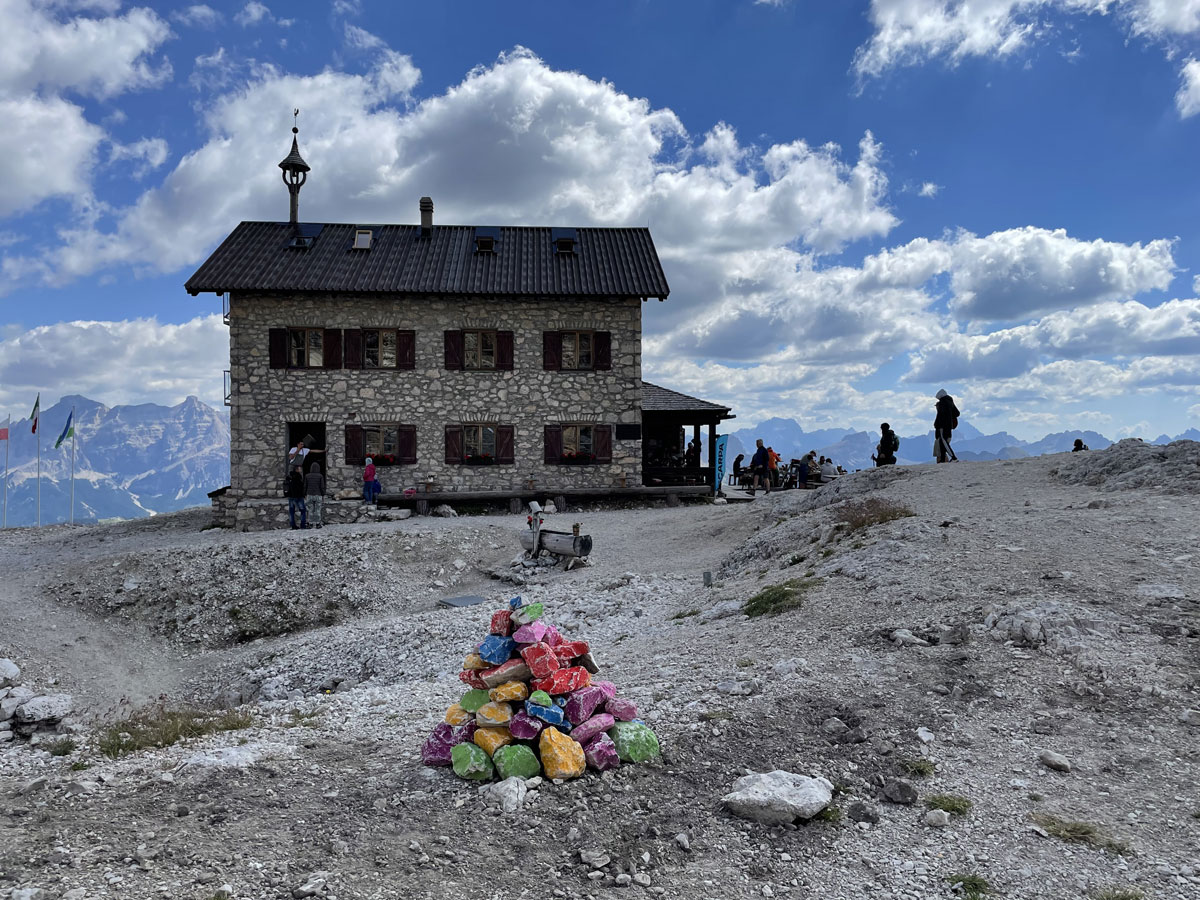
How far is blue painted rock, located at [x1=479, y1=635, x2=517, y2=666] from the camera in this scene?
246 inches

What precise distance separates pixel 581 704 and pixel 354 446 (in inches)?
807

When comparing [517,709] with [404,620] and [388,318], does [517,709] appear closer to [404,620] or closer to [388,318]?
[404,620]

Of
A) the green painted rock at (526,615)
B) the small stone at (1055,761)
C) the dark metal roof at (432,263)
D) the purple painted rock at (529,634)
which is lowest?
the small stone at (1055,761)

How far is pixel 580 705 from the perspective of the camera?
19.8 ft

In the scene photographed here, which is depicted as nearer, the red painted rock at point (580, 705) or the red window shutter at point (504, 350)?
the red painted rock at point (580, 705)

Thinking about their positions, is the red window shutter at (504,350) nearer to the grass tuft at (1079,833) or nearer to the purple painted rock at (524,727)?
the purple painted rock at (524,727)

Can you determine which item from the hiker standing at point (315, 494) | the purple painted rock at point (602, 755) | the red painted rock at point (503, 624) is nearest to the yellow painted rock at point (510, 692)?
the red painted rock at point (503, 624)

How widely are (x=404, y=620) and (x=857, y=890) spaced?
35.1 feet

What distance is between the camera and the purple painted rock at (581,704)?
19.8 ft

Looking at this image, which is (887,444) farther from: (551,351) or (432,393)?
(432,393)

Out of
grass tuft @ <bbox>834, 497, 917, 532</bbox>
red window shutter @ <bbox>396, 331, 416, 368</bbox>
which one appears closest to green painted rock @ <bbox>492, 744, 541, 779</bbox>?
grass tuft @ <bbox>834, 497, 917, 532</bbox>

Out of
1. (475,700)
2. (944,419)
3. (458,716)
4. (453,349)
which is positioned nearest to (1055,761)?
(475,700)

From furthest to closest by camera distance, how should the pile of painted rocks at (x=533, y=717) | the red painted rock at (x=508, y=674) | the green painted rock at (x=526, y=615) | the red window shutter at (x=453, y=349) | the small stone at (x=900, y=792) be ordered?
1. the red window shutter at (x=453, y=349)
2. the green painted rock at (x=526, y=615)
3. the red painted rock at (x=508, y=674)
4. the pile of painted rocks at (x=533, y=717)
5. the small stone at (x=900, y=792)

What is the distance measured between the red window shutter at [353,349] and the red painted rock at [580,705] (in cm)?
2097
